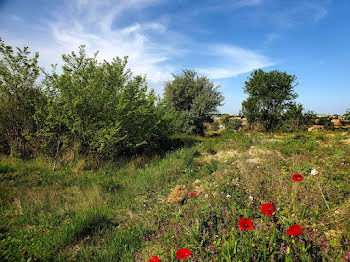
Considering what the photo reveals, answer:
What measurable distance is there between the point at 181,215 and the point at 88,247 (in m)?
1.47

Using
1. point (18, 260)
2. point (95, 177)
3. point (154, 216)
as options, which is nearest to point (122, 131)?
point (95, 177)

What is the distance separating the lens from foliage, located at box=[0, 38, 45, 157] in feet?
23.3

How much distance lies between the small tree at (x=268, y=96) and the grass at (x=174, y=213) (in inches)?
504

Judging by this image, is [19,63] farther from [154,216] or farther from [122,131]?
[154,216]

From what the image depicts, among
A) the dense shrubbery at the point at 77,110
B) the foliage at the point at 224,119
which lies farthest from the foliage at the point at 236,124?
the dense shrubbery at the point at 77,110

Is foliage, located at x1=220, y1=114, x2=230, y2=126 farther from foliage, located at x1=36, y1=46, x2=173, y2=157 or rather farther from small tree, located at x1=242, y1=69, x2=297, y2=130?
foliage, located at x1=36, y1=46, x2=173, y2=157

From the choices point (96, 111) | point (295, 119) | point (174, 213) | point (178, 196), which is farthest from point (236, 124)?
point (174, 213)

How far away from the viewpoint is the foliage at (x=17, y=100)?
709 cm

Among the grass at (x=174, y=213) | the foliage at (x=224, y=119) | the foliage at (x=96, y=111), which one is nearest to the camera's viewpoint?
the grass at (x=174, y=213)

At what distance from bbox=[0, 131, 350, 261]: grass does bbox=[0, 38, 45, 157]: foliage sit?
2.49m

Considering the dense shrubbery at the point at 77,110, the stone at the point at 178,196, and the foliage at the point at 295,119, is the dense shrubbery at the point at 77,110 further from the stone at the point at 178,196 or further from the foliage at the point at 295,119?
the foliage at the point at 295,119

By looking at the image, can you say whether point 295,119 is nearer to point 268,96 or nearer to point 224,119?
point 268,96

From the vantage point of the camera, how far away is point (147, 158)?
24.8 feet

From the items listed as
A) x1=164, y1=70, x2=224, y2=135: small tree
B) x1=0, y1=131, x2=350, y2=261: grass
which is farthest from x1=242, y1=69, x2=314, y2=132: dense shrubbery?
x1=0, y1=131, x2=350, y2=261: grass
